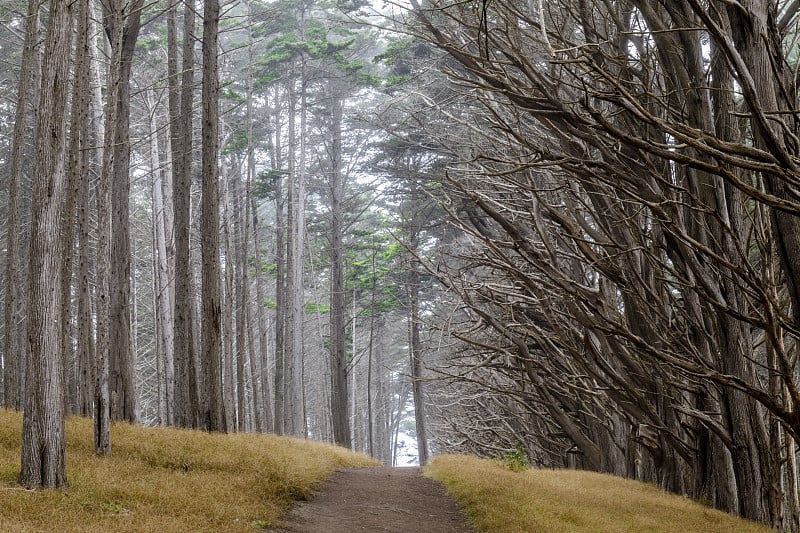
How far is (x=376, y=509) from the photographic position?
33.4 ft

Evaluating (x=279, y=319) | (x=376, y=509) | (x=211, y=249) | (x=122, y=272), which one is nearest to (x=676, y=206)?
(x=376, y=509)

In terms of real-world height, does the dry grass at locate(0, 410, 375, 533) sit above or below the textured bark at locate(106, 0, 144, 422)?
below

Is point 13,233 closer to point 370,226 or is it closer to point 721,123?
point 721,123

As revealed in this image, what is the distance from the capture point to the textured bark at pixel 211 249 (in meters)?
14.4

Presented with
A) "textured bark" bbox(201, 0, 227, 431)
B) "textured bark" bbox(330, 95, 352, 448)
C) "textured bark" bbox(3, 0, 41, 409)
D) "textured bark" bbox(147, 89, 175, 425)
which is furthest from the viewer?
"textured bark" bbox(330, 95, 352, 448)

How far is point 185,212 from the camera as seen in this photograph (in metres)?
15.7

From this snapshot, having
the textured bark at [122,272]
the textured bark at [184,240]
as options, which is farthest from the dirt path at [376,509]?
the textured bark at [184,240]

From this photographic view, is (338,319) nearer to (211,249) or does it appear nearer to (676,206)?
(211,249)

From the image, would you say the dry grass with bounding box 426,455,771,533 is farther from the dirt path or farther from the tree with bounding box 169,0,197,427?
the tree with bounding box 169,0,197,427

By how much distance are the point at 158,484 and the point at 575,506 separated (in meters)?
5.46

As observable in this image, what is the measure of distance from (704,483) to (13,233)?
1411 centimetres

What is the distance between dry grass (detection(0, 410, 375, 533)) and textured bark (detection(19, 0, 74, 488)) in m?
0.39

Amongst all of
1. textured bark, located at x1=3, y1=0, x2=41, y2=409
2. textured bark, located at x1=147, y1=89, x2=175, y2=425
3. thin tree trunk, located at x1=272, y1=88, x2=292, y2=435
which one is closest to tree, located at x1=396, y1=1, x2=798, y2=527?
textured bark, located at x1=3, y1=0, x2=41, y2=409

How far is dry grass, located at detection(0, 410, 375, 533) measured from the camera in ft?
21.4
